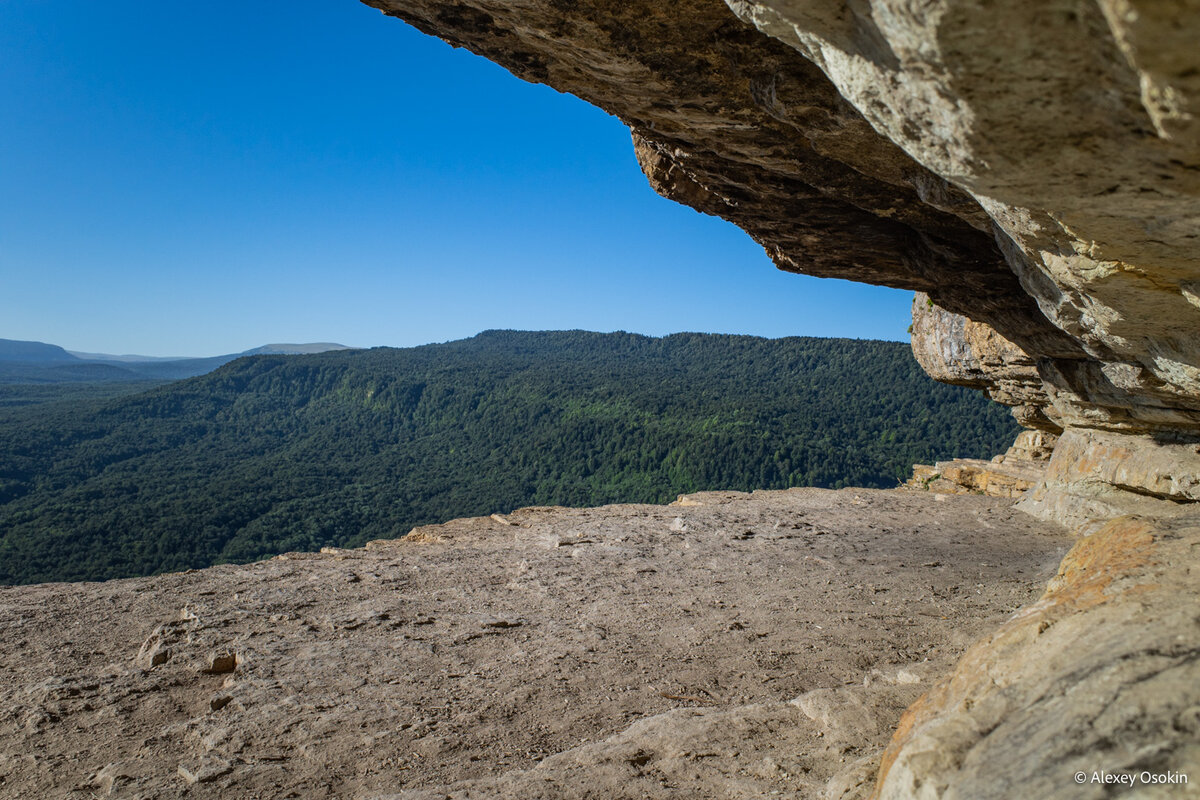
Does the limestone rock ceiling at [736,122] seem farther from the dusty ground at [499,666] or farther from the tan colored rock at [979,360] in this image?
the dusty ground at [499,666]

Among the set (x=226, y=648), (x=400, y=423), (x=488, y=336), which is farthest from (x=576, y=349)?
(x=226, y=648)

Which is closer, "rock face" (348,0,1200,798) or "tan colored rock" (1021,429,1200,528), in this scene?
"rock face" (348,0,1200,798)

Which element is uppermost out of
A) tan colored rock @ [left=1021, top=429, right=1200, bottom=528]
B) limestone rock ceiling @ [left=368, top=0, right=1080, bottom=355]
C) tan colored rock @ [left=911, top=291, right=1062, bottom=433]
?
limestone rock ceiling @ [left=368, top=0, right=1080, bottom=355]

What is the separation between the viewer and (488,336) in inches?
6112

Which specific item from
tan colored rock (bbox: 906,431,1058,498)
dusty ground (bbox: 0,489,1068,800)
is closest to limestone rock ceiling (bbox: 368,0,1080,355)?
dusty ground (bbox: 0,489,1068,800)

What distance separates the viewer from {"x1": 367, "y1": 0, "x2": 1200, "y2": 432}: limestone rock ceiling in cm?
194

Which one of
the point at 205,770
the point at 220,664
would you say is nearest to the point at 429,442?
the point at 220,664

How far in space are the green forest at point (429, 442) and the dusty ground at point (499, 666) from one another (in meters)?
34.9

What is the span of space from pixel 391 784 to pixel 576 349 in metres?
135

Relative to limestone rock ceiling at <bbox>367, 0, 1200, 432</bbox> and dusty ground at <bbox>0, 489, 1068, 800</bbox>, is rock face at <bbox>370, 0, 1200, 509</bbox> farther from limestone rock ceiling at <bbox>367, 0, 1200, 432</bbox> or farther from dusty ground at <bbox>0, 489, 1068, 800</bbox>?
dusty ground at <bbox>0, 489, 1068, 800</bbox>

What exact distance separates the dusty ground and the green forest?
3493cm

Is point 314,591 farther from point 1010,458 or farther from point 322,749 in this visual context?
point 1010,458

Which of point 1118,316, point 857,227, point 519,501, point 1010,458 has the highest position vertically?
point 857,227

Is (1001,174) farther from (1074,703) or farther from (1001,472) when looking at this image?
(1001,472)
